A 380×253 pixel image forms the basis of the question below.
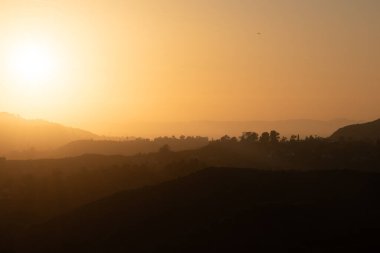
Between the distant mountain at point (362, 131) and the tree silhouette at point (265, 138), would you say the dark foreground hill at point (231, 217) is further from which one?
the distant mountain at point (362, 131)

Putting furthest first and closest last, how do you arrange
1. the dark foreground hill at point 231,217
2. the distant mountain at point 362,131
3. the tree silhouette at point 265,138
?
the distant mountain at point 362,131
the tree silhouette at point 265,138
the dark foreground hill at point 231,217

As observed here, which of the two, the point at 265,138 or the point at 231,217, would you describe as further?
the point at 265,138

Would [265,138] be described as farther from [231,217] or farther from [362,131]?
[231,217]

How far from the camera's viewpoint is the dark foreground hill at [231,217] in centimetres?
3534

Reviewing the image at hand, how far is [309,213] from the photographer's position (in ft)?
126

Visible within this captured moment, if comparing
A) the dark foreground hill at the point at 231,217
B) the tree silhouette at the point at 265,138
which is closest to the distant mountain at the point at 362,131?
the tree silhouette at the point at 265,138

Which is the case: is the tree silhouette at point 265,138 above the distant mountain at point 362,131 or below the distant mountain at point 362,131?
below

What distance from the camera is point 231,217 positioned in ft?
128

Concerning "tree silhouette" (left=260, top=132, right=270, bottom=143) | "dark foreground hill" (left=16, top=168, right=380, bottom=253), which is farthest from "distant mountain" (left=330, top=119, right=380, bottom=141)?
"dark foreground hill" (left=16, top=168, right=380, bottom=253)

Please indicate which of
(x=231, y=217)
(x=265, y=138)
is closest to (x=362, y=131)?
(x=265, y=138)

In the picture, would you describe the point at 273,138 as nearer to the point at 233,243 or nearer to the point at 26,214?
the point at 26,214

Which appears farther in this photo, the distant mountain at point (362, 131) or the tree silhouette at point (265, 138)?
the distant mountain at point (362, 131)

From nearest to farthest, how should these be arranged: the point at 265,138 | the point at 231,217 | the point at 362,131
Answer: the point at 231,217 → the point at 265,138 → the point at 362,131

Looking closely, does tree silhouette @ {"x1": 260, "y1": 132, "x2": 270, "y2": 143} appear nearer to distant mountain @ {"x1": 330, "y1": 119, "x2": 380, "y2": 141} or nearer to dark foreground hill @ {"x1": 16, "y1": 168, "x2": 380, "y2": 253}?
distant mountain @ {"x1": 330, "y1": 119, "x2": 380, "y2": 141}
